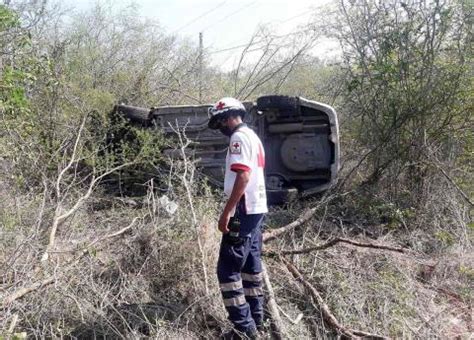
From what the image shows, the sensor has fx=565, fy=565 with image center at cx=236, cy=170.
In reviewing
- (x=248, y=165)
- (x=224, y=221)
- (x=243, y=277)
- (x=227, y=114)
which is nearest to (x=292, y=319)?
(x=243, y=277)

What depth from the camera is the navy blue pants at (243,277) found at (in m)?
3.86

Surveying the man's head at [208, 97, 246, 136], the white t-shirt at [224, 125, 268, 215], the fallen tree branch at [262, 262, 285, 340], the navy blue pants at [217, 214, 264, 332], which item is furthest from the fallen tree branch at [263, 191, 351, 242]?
the man's head at [208, 97, 246, 136]

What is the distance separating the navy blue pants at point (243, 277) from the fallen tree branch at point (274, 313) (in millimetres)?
119

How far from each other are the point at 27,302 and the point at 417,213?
14.2 feet

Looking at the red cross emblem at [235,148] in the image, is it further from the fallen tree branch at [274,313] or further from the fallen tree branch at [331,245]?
the fallen tree branch at [331,245]

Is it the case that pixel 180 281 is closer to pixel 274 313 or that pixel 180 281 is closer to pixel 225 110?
pixel 274 313

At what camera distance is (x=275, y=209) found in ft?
21.1

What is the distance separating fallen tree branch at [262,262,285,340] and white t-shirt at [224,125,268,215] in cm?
74

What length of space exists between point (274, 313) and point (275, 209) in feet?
7.65

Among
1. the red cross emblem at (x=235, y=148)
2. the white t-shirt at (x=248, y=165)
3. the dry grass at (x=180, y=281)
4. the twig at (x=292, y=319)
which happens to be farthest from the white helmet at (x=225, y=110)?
the twig at (x=292, y=319)

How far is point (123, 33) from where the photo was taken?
12.5 metres

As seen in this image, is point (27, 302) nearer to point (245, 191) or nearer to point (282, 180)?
point (245, 191)

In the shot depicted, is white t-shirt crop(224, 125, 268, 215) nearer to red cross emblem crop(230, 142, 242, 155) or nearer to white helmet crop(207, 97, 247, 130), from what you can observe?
red cross emblem crop(230, 142, 242, 155)

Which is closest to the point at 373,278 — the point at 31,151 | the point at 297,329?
the point at 297,329
